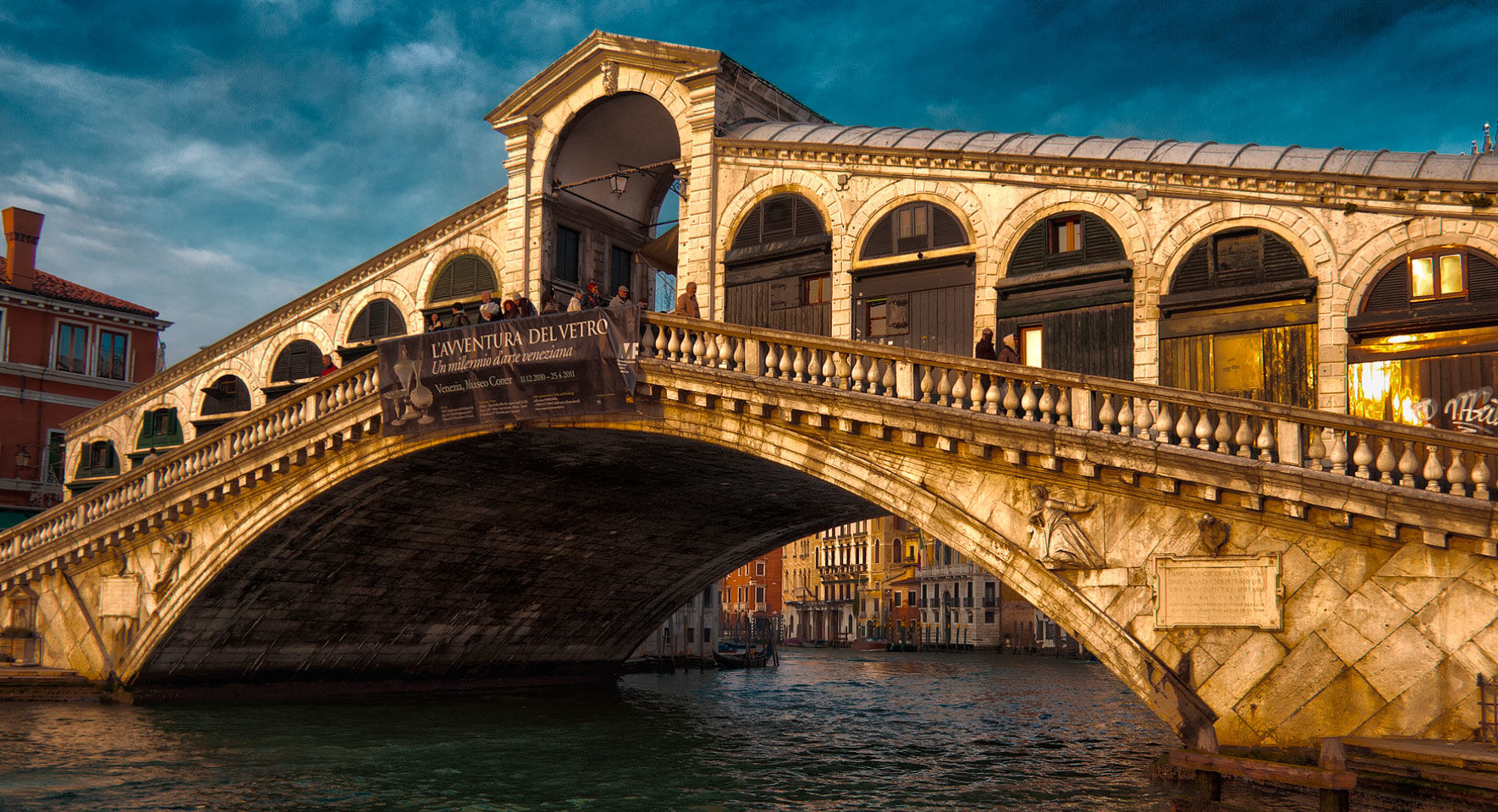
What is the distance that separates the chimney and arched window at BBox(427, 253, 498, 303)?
829 inches

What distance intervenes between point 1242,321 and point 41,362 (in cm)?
3794

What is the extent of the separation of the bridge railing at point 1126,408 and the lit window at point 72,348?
30.1 metres

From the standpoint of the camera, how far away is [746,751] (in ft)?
70.0

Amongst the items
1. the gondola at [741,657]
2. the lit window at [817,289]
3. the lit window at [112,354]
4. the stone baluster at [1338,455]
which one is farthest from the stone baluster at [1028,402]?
the gondola at [741,657]

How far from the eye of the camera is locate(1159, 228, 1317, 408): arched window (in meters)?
16.4

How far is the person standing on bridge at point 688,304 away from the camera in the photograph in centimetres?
1973

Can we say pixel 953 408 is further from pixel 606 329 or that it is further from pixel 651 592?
pixel 651 592

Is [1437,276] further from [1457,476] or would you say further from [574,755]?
[574,755]

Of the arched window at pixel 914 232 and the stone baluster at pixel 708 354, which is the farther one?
the arched window at pixel 914 232

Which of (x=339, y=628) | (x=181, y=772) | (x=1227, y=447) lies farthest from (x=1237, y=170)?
(x=339, y=628)

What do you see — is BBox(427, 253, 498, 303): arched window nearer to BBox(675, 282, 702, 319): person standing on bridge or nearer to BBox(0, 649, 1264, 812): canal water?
BBox(675, 282, 702, 319): person standing on bridge

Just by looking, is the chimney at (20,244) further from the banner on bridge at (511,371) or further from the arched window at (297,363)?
the banner on bridge at (511,371)

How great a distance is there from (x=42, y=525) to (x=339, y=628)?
23.0ft

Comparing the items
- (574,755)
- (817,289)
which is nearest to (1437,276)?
(817,289)
